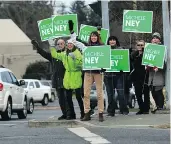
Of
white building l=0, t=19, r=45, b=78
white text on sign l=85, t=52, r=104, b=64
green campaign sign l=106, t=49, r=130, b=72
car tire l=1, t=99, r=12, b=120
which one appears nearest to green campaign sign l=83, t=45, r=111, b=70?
white text on sign l=85, t=52, r=104, b=64

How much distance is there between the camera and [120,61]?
14492mm

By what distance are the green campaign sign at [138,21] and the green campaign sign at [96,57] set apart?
2.09 m

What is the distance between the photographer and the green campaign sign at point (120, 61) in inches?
571

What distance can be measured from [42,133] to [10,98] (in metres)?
7.92

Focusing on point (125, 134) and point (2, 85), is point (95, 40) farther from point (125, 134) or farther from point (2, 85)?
point (2, 85)

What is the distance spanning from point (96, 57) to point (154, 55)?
1937mm

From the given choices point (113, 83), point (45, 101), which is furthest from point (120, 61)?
point (45, 101)

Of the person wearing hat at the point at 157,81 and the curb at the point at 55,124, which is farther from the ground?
the person wearing hat at the point at 157,81

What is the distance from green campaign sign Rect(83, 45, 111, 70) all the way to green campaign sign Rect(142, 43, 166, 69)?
1569mm

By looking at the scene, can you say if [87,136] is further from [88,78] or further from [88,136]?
[88,78]

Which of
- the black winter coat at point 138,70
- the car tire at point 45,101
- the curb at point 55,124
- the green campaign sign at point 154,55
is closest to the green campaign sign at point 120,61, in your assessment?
the black winter coat at point 138,70

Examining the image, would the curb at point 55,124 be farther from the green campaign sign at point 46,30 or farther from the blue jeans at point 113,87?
the green campaign sign at point 46,30

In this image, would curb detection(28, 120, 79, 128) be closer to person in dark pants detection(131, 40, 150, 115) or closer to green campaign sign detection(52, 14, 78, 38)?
person in dark pants detection(131, 40, 150, 115)

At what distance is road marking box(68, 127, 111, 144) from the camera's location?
9.98 metres
